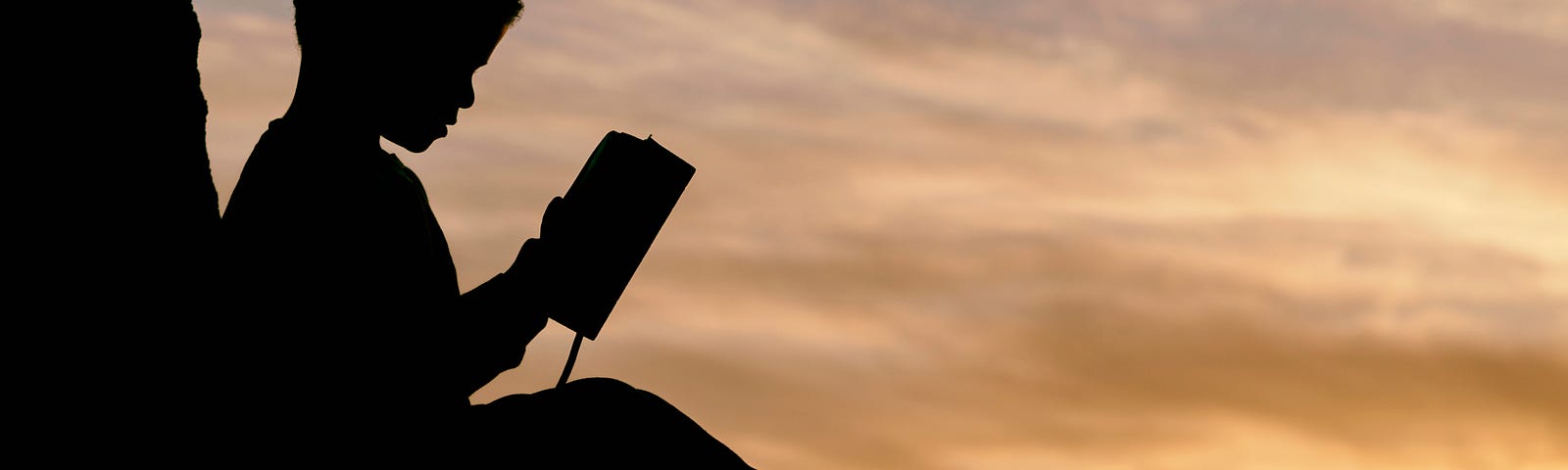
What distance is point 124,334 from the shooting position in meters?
4.25

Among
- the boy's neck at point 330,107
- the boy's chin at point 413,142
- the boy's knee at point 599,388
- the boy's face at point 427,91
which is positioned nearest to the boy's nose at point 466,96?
the boy's face at point 427,91

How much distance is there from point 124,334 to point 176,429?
0.95 feet

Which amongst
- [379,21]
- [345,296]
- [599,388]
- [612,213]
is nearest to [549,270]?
[612,213]

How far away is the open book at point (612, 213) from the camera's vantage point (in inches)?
197

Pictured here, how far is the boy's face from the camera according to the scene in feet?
16.6

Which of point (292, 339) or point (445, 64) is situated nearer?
point (292, 339)

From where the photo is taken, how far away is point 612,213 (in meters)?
5.03

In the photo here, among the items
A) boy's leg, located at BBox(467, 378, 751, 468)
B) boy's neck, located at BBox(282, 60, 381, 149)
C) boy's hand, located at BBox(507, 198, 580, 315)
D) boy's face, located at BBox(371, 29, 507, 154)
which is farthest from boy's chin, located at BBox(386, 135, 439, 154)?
boy's leg, located at BBox(467, 378, 751, 468)

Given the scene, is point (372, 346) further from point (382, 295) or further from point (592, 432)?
point (592, 432)

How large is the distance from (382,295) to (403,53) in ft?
2.64

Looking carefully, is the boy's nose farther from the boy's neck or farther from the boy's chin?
the boy's neck

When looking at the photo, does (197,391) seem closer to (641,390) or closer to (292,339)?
(292,339)

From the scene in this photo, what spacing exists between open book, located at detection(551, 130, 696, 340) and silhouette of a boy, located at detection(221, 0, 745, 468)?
0.35 feet

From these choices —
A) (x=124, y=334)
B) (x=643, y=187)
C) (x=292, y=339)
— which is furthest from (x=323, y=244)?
(x=643, y=187)
